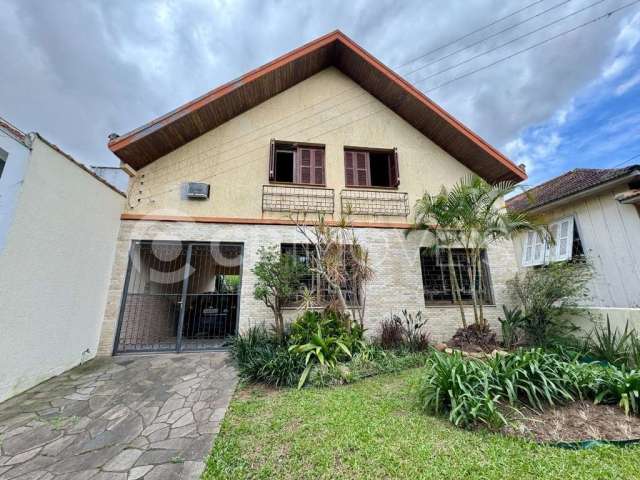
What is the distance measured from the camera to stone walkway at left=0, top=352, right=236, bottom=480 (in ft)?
8.16

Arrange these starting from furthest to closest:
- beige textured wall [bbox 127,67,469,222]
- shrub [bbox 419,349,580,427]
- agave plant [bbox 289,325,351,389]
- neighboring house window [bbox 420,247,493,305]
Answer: neighboring house window [bbox 420,247,493,305] < beige textured wall [bbox 127,67,469,222] < agave plant [bbox 289,325,351,389] < shrub [bbox 419,349,580,427]

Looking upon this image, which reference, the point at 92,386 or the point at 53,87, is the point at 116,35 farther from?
the point at 92,386

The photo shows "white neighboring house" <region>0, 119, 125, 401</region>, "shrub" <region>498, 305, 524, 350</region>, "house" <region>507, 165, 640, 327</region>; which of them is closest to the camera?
"white neighboring house" <region>0, 119, 125, 401</region>

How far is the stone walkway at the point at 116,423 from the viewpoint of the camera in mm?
2486

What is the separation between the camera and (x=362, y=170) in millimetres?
7902

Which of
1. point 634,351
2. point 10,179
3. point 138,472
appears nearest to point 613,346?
point 634,351

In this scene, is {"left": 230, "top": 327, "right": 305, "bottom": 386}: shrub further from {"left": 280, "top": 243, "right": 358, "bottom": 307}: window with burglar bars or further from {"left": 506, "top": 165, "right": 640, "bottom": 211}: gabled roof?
{"left": 506, "top": 165, "right": 640, "bottom": 211}: gabled roof

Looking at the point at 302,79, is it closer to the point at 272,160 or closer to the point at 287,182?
Result: the point at 272,160

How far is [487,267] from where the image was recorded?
7629mm

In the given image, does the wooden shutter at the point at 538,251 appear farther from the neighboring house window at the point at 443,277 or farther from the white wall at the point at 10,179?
the white wall at the point at 10,179

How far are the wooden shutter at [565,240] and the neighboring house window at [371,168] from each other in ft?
15.8

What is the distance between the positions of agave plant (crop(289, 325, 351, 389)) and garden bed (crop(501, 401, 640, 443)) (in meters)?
2.71

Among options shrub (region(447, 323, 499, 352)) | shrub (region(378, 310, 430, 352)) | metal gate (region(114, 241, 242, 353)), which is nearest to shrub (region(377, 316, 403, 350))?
shrub (region(378, 310, 430, 352))

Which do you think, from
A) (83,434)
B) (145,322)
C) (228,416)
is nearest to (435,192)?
(228,416)
